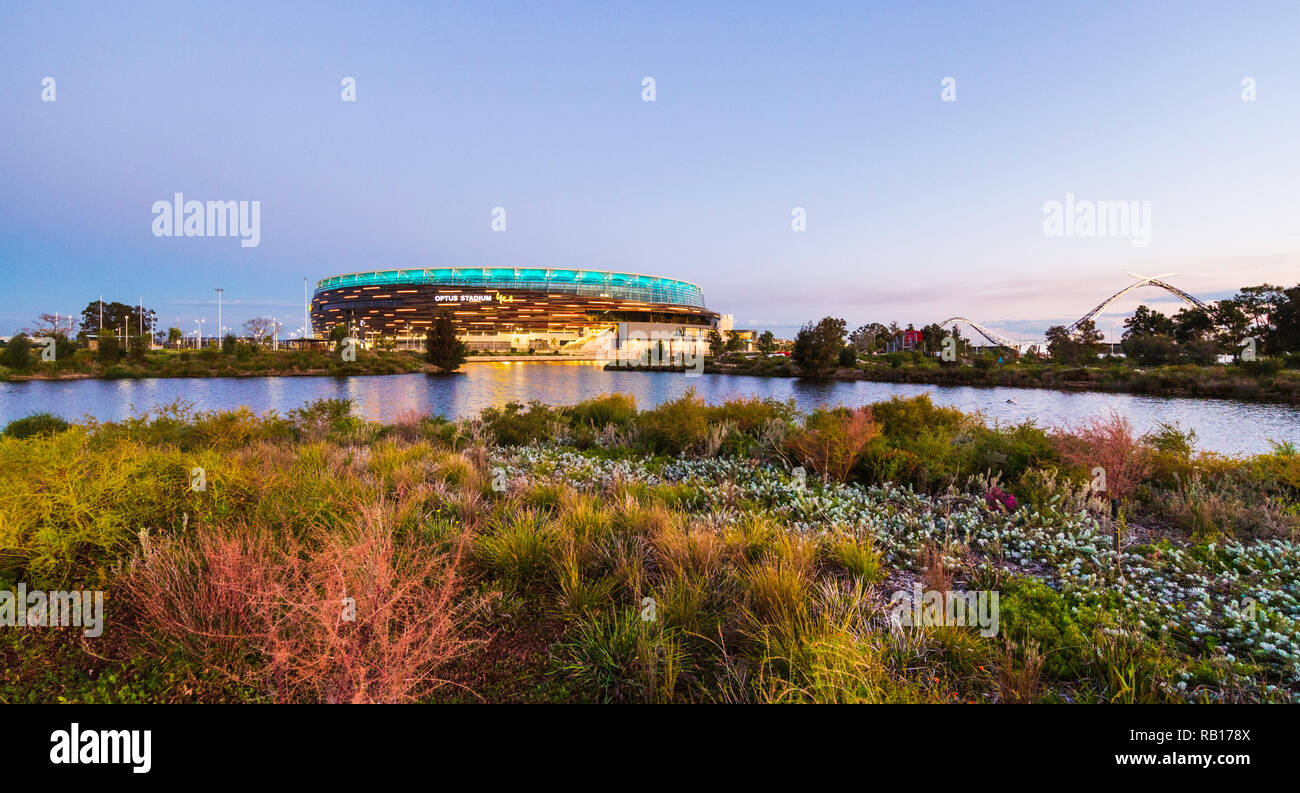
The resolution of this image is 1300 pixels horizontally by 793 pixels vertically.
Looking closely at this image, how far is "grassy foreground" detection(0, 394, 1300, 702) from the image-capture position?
2.98 metres

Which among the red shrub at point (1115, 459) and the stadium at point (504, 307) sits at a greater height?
the stadium at point (504, 307)

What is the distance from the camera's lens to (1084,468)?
25.1 ft

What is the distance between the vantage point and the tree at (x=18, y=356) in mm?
38594

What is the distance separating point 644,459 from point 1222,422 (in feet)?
88.4

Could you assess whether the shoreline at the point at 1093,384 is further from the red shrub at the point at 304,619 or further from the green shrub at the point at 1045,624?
the red shrub at the point at 304,619

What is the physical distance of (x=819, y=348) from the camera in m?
52.5

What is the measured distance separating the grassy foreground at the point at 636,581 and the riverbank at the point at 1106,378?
3318cm

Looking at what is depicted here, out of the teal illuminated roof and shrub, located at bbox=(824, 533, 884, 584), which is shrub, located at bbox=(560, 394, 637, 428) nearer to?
shrub, located at bbox=(824, 533, 884, 584)

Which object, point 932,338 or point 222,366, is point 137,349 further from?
point 932,338

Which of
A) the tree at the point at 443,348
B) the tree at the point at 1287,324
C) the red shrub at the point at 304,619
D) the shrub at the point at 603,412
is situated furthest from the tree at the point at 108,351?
the tree at the point at 1287,324

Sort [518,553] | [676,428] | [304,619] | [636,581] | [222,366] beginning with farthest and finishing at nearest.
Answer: [222,366] < [676,428] < [518,553] < [636,581] < [304,619]

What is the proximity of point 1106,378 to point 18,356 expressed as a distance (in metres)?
80.5

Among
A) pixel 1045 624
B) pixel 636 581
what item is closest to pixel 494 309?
pixel 636 581
